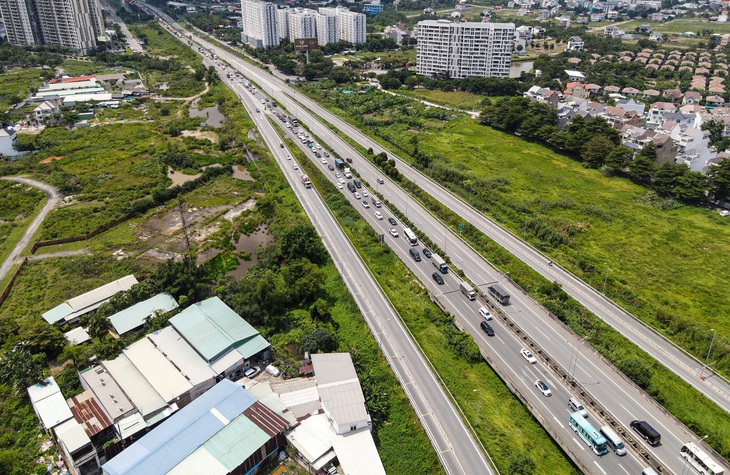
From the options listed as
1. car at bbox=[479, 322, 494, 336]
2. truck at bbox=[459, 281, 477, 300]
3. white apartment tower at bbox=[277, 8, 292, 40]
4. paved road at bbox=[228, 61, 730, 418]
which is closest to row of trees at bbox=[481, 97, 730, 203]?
paved road at bbox=[228, 61, 730, 418]

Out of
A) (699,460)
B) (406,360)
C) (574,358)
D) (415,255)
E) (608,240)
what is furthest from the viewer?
(608,240)

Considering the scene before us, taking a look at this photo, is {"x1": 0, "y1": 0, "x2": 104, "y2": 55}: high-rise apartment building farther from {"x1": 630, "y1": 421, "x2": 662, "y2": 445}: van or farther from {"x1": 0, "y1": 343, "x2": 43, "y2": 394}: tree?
{"x1": 630, "y1": 421, "x2": 662, "y2": 445}: van

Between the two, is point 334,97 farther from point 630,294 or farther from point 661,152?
point 630,294

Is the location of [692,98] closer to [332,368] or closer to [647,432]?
[647,432]

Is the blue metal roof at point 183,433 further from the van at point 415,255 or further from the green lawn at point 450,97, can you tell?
the green lawn at point 450,97

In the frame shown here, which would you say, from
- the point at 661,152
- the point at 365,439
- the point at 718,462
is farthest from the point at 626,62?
the point at 365,439

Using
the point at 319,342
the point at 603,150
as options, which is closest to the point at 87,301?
the point at 319,342

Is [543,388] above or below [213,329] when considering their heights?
below
